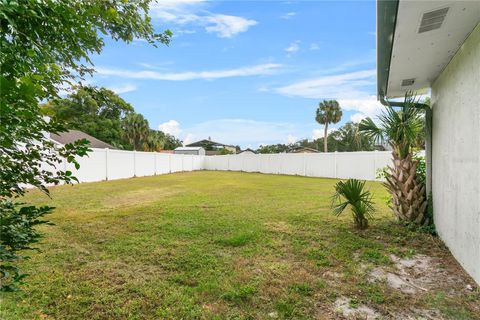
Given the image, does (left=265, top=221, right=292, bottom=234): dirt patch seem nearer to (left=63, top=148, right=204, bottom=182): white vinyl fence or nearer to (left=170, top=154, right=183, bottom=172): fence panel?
(left=63, top=148, right=204, bottom=182): white vinyl fence

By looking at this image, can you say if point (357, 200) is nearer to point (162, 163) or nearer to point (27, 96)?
point (27, 96)

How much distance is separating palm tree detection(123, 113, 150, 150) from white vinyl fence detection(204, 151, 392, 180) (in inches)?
412

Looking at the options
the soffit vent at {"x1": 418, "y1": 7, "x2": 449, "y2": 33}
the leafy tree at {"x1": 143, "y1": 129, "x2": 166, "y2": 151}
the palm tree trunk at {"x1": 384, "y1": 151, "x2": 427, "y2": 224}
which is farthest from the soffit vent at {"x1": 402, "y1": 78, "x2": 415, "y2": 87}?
the leafy tree at {"x1": 143, "y1": 129, "x2": 166, "y2": 151}

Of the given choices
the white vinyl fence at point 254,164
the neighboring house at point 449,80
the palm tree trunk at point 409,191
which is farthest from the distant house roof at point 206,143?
the neighboring house at point 449,80

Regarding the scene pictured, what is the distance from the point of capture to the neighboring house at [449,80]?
2.93 metres

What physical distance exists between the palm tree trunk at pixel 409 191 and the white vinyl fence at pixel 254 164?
23.7ft

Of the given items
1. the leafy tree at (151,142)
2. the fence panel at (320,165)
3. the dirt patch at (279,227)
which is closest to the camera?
the dirt patch at (279,227)

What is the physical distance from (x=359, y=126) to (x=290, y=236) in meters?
2.50

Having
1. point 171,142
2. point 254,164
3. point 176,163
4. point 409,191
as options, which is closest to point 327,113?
point 254,164

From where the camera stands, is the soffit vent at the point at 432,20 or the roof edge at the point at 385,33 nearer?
the roof edge at the point at 385,33

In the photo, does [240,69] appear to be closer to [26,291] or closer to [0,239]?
[26,291]

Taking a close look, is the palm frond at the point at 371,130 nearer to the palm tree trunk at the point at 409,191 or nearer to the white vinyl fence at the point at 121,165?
the palm tree trunk at the point at 409,191

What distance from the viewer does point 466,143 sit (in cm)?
336

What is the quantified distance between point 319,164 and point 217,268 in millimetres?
15757
